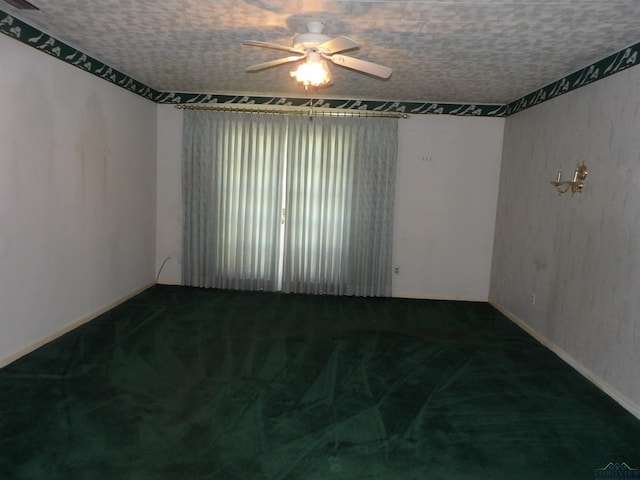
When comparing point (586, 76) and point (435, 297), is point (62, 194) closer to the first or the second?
point (435, 297)

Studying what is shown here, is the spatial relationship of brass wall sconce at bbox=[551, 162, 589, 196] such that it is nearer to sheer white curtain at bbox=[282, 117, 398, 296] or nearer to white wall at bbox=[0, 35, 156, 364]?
sheer white curtain at bbox=[282, 117, 398, 296]

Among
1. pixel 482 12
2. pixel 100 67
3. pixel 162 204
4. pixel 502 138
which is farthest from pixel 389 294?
pixel 100 67

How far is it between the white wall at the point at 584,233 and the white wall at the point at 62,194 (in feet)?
14.0

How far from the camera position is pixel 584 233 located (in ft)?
11.6

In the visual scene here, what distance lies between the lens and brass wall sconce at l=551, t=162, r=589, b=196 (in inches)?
141

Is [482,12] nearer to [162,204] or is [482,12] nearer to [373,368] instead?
[373,368]

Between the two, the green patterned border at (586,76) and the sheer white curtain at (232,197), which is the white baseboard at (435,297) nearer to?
the sheer white curtain at (232,197)

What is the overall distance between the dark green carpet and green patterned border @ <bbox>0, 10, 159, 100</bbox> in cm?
230

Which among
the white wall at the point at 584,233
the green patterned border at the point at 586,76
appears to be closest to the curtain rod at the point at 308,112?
the green patterned border at the point at 586,76

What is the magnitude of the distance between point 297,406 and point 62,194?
2.61 meters

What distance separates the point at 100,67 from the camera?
4.04 meters

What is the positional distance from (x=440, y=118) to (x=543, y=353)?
2954mm

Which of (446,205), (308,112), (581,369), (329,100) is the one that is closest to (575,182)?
(581,369)

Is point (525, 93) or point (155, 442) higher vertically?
point (525, 93)
